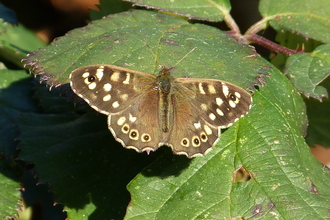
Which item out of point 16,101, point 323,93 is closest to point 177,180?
point 323,93

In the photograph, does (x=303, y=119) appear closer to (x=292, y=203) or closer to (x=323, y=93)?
(x=323, y=93)

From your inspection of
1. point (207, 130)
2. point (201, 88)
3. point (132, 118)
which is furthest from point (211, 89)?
point (132, 118)

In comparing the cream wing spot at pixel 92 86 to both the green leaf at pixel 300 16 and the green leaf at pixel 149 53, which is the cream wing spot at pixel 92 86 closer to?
the green leaf at pixel 149 53

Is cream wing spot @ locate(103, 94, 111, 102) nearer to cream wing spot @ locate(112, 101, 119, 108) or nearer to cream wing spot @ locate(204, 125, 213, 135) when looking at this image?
cream wing spot @ locate(112, 101, 119, 108)

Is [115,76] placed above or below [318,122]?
above

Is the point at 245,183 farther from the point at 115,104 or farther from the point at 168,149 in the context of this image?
the point at 115,104

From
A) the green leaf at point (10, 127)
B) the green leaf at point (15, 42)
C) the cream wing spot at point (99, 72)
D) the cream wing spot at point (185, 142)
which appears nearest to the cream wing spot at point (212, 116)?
the cream wing spot at point (185, 142)

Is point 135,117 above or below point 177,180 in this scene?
above

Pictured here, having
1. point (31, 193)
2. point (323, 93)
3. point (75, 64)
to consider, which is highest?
point (75, 64)
